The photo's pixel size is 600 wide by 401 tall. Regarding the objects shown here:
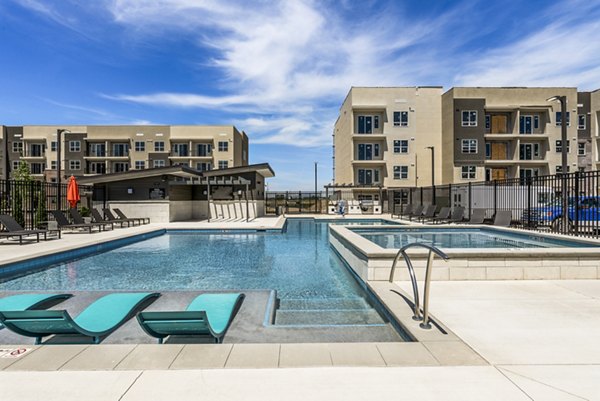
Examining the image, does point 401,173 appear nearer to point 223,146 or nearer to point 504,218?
point 223,146

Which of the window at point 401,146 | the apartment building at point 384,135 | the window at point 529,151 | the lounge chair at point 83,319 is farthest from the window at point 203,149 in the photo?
the lounge chair at point 83,319

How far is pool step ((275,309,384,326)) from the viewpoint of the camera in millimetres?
4980

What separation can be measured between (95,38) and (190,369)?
1634cm

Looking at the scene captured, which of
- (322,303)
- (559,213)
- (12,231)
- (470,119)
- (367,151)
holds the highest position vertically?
(470,119)

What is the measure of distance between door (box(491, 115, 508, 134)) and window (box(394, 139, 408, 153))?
963cm

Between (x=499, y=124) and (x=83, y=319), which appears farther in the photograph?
(x=499, y=124)

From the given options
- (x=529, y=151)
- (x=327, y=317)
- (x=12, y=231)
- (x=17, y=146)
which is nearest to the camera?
(x=327, y=317)

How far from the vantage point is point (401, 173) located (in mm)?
37031

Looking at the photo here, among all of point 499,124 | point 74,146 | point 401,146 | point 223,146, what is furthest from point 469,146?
point 74,146

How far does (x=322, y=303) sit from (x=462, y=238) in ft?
22.5

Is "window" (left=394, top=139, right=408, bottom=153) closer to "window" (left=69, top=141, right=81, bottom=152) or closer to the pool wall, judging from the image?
the pool wall

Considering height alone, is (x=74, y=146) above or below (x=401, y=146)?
above

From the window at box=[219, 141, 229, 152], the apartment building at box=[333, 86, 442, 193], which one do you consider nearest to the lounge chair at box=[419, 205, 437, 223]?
the apartment building at box=[333, 86, 442, 193]

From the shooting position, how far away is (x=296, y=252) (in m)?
11.4
